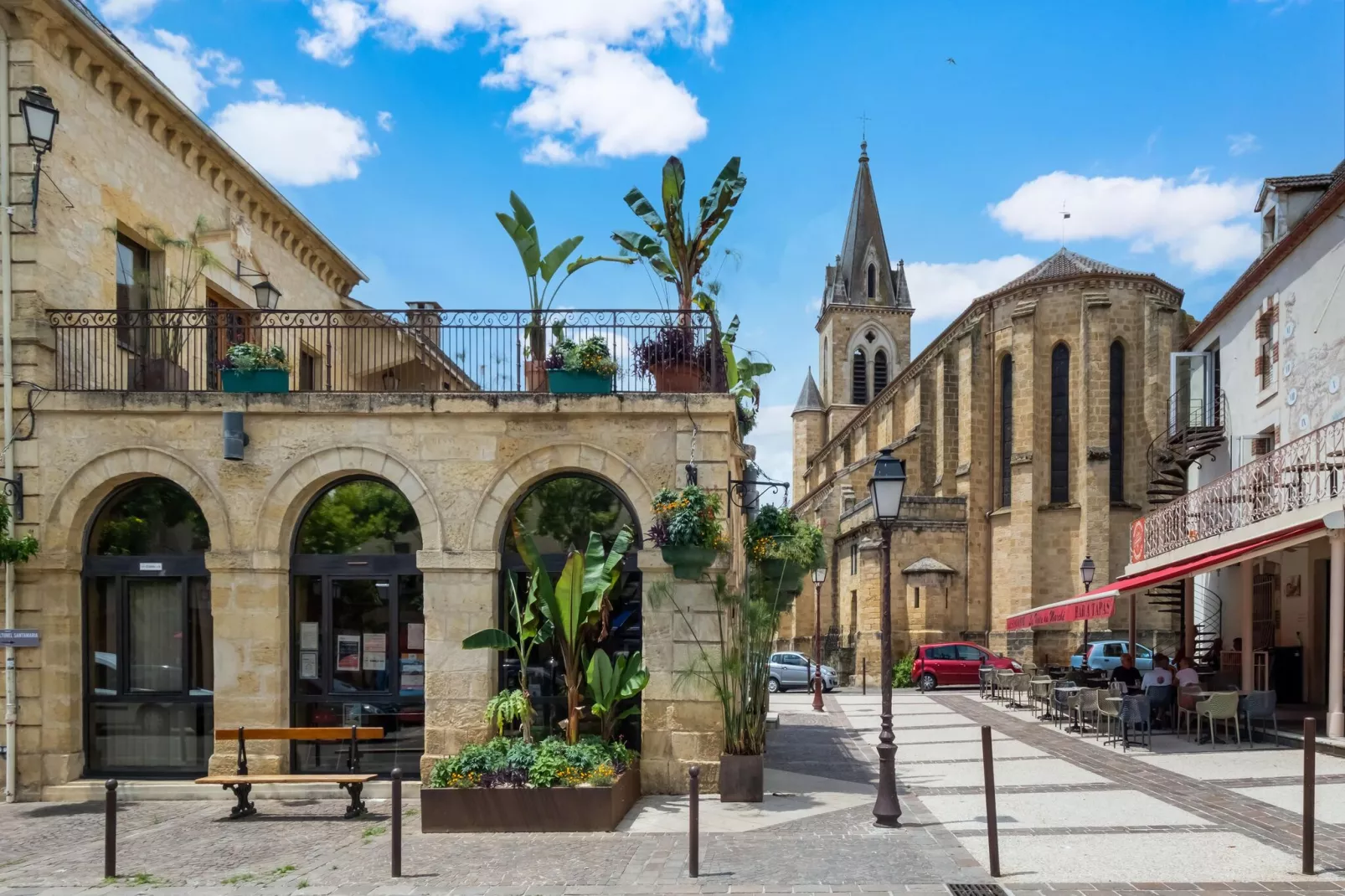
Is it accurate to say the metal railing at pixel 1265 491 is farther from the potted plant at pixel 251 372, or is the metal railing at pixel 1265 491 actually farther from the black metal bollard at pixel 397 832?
the potted plant at pixel 251 372

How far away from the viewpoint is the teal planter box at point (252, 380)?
1239 centimetres

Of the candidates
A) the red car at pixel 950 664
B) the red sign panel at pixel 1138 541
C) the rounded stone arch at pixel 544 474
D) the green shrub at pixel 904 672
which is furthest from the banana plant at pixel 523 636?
the green shrub at pixel 904 672

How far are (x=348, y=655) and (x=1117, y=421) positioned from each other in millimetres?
33410

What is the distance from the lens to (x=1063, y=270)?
4250cm

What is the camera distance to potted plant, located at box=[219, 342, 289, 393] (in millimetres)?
12352

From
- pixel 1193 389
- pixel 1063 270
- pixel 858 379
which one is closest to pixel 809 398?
pixel 858 379

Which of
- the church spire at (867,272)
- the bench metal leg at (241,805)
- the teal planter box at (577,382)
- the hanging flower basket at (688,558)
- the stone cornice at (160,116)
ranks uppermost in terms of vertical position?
the church spire at (867,272)

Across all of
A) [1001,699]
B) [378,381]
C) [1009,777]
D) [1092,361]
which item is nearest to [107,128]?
[378,381]

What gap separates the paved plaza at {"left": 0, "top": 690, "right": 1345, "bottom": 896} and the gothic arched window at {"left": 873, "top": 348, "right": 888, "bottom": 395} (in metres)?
61.8

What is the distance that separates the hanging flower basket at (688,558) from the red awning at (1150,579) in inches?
342

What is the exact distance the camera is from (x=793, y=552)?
45.4 ft

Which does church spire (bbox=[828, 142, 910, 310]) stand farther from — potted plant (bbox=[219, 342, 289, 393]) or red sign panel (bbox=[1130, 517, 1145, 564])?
potted plant (bbox=[219, 342, 289, 393])

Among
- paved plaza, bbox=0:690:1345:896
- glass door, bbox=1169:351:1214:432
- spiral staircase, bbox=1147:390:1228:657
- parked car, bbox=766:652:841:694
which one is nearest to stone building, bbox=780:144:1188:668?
parked car, bbox=766:652:841:694

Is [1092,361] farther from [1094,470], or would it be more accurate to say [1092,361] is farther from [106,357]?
[106,357]
